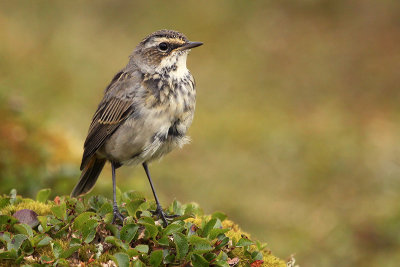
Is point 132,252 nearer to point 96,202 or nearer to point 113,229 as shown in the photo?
point 113,229

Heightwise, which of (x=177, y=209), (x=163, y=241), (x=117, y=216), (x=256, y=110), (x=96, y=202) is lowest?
(x=163, y=241)

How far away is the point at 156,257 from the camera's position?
416cm

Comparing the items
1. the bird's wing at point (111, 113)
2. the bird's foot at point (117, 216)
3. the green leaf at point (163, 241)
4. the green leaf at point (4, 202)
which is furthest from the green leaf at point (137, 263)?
the bird's wing at point (111, 113)

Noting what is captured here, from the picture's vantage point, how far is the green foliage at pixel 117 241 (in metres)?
4.17

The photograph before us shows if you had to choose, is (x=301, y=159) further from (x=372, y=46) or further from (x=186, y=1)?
(x=186, y=1)

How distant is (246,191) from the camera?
10.1 meters

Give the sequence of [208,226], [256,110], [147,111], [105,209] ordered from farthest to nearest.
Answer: [256,110] → [147,111] → [105,209] → [208,226]

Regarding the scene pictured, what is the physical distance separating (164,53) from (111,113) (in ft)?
2.68

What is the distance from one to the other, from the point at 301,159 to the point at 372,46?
4946 millimetres

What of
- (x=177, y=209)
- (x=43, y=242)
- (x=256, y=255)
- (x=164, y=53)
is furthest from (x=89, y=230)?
(x=164, y=53)

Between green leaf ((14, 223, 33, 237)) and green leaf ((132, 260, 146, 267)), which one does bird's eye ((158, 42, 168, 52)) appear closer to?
green leaf ((14, 223, 33, 237))

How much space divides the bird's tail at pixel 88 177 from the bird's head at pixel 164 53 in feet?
3.78

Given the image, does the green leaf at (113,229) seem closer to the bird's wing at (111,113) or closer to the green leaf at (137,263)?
the green leaf at (137,263)

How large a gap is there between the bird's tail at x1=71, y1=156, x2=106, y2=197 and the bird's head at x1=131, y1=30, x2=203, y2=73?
115 cm
